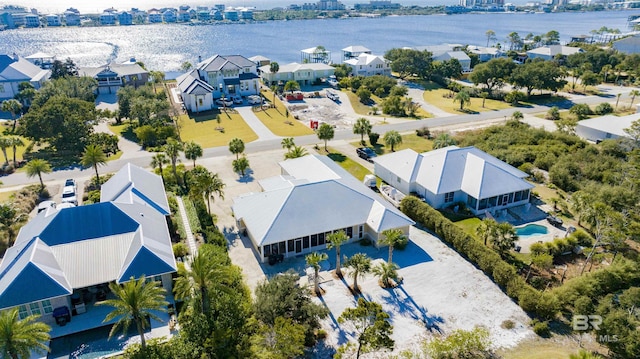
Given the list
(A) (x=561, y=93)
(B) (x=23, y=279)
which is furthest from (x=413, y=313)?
(A) (x=561, y=93)

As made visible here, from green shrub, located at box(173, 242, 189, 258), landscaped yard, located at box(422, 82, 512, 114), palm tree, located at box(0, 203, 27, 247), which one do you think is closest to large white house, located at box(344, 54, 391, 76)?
landscaped yard, located at box(422, 82, 512, 114)

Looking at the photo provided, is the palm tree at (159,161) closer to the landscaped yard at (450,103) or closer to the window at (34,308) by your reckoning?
the window at (34,308)

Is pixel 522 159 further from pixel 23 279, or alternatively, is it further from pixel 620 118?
pixel 23 279

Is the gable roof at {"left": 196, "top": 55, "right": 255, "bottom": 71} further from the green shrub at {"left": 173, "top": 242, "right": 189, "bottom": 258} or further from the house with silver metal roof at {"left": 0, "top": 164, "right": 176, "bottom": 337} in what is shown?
the green shrub at {"left": 173, "top": 242, "right": 189, "bottom": 258}

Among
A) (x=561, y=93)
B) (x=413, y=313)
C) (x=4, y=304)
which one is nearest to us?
(x=4, y=304)

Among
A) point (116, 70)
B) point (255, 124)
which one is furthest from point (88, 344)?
point (116, 70)

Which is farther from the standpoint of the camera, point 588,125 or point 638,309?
point 588,125
